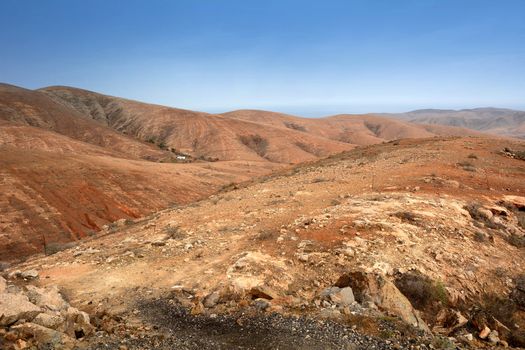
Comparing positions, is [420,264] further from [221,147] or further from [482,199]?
[221,147]

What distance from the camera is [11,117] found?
67.9 meters

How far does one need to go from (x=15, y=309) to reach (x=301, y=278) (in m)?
5.83

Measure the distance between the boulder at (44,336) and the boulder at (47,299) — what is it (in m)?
1.30

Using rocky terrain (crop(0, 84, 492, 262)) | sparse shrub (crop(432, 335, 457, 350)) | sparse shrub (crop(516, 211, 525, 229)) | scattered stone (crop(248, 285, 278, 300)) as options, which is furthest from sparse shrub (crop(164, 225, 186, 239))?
sparse shrub (crop(516, 211, 525, 229))

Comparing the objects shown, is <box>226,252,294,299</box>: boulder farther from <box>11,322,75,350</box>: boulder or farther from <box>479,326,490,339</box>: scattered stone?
<box>479,326,490,339</box>: scattered stone

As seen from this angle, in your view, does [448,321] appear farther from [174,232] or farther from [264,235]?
[174,232]

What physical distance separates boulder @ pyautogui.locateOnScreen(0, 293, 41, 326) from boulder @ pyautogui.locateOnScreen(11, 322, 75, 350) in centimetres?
33

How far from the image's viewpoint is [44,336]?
5898mm

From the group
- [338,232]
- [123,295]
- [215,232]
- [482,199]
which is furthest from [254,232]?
[482,199]

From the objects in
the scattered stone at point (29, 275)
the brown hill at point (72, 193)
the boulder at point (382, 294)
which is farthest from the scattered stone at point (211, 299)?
the brown hill at point (72, 193)

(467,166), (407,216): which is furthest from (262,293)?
(467,166)

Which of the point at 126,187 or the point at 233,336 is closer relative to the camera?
the point at 233,336

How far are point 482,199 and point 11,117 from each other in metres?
77.2

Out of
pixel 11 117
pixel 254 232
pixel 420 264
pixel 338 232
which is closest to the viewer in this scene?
pixel 420 264
